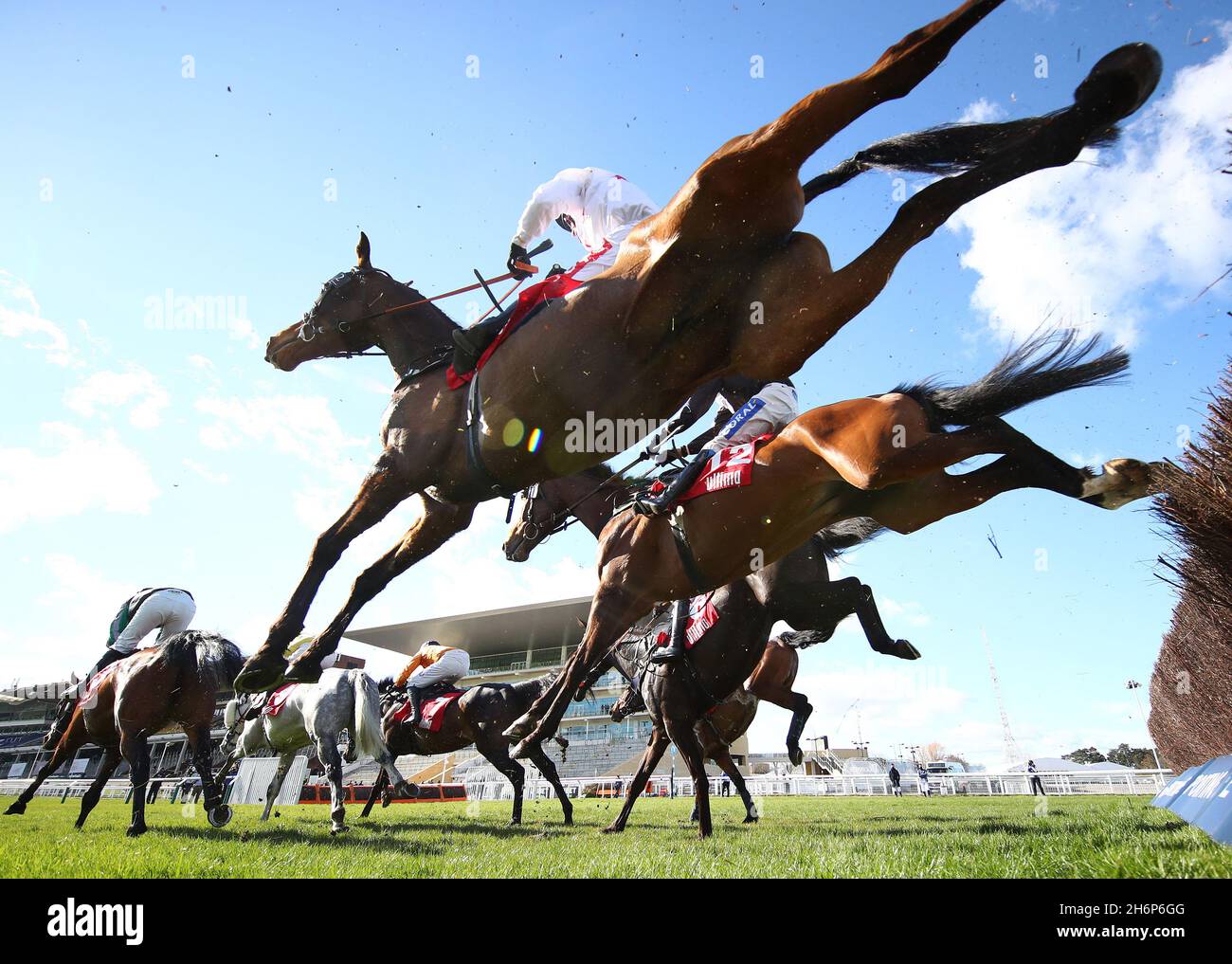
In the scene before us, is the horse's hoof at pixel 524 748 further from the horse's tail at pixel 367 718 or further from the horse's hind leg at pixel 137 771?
the horse's hind leg at pixel 137 771

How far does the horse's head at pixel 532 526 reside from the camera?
19.0ft

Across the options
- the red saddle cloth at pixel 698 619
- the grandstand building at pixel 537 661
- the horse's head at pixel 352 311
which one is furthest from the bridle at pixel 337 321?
the grandstand building at pixel 537 661

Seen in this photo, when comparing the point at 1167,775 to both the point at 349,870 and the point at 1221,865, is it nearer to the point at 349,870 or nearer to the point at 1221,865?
the point at 1221,865

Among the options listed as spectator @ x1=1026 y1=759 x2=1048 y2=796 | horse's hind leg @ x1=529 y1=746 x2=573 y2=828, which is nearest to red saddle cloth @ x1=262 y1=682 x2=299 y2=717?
horse's hind leg @ x1=529 y1=746 x2=573 y2=828

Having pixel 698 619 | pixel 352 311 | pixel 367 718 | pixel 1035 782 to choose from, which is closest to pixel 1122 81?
pixel 352 311

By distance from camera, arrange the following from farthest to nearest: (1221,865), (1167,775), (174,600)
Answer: (1167,775), (174,600), (1221,865)

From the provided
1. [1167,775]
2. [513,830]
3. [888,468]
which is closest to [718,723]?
[513,830]

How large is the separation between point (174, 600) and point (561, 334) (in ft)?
27.6

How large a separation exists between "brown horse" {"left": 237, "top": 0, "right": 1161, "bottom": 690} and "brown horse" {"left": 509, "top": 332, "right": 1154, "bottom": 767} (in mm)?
867

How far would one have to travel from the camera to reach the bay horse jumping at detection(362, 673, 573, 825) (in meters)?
10.9

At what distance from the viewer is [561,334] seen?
3426mm

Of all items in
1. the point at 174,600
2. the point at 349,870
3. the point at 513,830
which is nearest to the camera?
the point at 349,870

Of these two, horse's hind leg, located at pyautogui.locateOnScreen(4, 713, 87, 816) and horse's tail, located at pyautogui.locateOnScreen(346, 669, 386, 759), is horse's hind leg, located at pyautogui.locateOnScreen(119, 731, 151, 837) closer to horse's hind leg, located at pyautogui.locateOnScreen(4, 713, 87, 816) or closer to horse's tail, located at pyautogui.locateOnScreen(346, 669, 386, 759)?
horse's tail, located at pyautogui.locateOnScreen(346, 669, 386, 759)

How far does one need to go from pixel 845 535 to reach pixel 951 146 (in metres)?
3.95
